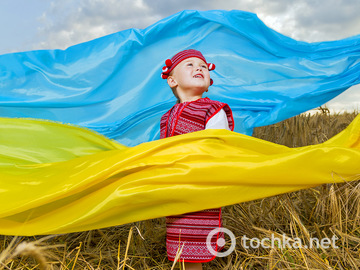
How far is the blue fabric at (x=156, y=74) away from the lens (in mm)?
2021

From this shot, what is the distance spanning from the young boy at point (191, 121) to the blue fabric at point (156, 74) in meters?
0.61

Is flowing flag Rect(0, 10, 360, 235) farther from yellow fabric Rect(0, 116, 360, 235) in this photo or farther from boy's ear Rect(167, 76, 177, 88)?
boy's ear Rect(167, 76, 177, 88)

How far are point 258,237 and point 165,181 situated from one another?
56 cm

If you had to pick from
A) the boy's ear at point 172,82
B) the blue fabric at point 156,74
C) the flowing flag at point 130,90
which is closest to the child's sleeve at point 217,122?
the flowing flag at point 130,90

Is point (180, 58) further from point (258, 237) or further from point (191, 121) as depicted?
point (258, 237)

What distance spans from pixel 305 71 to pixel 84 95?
1.20 m

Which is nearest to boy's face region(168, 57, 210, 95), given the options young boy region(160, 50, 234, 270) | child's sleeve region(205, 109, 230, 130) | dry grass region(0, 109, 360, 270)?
young boy region(160, 50, 234, 270)

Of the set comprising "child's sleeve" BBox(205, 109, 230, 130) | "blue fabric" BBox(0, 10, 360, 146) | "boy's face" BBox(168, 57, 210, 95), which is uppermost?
"blue fabric" BBox(0, 10, 360, 146)

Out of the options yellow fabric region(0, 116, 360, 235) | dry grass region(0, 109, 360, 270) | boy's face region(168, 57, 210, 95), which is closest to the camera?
yellow fabric region(0, 116, 360, 235)

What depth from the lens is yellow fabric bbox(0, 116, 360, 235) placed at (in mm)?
1128

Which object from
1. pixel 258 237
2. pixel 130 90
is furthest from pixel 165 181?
pixel 130 90

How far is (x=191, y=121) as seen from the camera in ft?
4.34

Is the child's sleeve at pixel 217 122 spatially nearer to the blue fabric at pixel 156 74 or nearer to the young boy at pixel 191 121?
the young boy at pixel 191 121

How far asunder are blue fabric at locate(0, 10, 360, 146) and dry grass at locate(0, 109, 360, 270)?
1.73 feet
